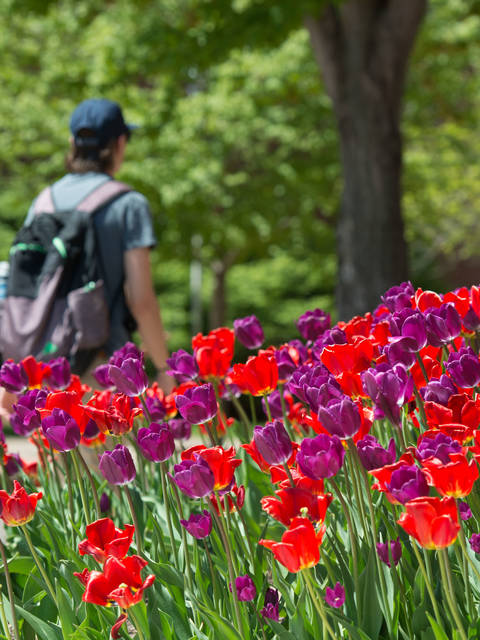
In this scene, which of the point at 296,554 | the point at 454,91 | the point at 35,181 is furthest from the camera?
the point at 35,181

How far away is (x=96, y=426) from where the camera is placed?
1955mm

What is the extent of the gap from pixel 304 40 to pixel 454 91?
330 cm

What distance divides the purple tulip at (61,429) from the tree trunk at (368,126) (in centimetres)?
652

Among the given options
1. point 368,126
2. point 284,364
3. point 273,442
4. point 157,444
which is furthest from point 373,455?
point 368,126

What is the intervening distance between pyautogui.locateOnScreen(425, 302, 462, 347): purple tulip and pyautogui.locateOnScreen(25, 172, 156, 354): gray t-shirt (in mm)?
1844

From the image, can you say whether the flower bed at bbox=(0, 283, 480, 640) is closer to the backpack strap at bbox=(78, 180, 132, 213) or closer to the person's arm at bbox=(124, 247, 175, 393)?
the person's arm at bbox=(124, 247, 175, 393)

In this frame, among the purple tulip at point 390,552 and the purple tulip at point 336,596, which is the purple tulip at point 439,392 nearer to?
the purple tulip at point 390,552

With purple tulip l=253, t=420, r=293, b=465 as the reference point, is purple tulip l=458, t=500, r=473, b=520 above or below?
below

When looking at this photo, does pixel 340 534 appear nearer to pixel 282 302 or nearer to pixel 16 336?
pixel 16 336

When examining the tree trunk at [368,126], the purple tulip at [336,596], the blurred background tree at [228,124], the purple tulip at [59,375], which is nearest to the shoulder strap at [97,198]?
the purple tulip at [59,375]

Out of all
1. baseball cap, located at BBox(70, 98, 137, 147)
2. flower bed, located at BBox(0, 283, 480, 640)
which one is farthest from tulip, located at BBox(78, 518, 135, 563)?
baseball cap, located at BBox(70, 98, 137, 147)

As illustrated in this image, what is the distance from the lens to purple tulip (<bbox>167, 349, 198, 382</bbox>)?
211 centimetres

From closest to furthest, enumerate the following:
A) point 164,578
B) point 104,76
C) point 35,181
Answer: point 164,578 → point 104,76 → point 35,181

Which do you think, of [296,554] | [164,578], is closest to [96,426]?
[164,578]
